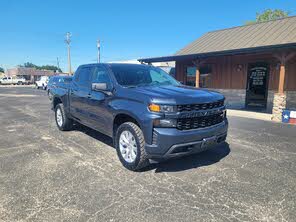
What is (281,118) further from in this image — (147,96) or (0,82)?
(0,82)

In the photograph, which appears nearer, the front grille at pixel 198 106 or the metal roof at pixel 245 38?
the front grille at pixel 198 106

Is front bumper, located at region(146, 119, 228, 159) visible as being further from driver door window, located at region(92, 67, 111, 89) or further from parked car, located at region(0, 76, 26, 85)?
parked car, located at region(0, 76, 26, 85)

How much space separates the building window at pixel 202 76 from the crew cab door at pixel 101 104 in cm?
1209

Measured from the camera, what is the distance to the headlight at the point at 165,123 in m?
3.74

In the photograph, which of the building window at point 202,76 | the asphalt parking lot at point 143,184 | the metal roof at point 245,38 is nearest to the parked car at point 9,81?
the metal roof at point 245,38

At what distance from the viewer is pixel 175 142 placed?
372 cm

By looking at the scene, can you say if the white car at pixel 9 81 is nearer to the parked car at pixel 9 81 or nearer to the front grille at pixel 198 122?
the parked car at pixel 9 81

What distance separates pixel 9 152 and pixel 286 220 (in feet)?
17.3

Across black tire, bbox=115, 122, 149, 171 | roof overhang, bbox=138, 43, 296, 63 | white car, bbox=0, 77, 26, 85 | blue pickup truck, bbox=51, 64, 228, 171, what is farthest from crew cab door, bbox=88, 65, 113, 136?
white car, bbox=0, 77, 26, 85

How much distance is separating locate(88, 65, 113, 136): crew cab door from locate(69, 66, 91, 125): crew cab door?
25cm

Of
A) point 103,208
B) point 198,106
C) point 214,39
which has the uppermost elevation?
point 214,39

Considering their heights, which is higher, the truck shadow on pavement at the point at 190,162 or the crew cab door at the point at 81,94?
the crew cab door at the point at 81,94

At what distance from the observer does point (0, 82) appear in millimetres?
58656

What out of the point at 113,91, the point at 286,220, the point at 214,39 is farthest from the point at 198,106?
the point at 214,39
